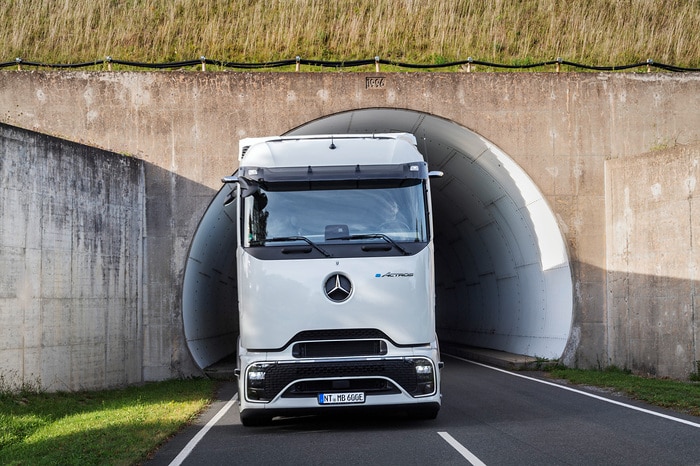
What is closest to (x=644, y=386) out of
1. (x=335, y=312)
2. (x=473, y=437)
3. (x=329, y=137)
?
(x=473, y=437)

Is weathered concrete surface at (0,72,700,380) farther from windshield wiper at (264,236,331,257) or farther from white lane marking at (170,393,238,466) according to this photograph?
windshield wiper at (264,236,331,257)

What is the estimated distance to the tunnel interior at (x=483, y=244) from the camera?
1995 cm

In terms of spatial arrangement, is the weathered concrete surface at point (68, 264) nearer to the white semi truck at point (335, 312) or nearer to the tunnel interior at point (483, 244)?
the tunnel interior at point (483, 244)

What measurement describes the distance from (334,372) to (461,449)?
2.03 m

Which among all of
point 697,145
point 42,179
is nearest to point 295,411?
point 42,179

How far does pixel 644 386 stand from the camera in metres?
15.4

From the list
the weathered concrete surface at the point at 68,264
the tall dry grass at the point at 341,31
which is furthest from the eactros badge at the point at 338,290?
the tall dry grass at the point at 341,31

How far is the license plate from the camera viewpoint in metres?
10.7

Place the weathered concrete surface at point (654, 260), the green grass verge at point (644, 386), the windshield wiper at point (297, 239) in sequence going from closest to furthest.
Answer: the windshield wiper at point (297, 239)
the green grass verge at point (644, 386)
the weathered concrete surface at point (654, 260)

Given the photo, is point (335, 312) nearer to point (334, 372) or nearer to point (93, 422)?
point (334, 372)

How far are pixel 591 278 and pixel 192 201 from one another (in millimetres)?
9394

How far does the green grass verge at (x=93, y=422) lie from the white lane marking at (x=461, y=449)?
11.2 ft

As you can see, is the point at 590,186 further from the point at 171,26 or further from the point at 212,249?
the point at 171,26

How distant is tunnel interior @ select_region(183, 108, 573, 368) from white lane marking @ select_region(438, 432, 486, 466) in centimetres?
998
